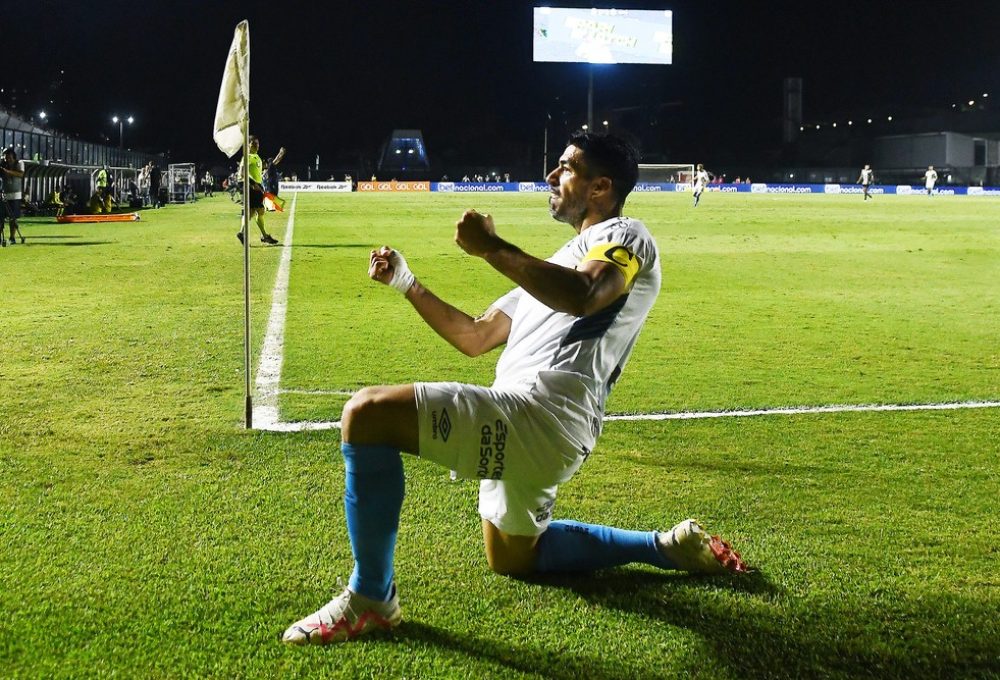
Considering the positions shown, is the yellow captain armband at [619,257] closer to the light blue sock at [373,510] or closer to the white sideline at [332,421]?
the light blue sock at [373,510]

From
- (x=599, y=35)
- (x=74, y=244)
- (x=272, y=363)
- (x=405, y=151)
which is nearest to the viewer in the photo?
(x=272, y=363)

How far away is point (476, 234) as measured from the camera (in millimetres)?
3170

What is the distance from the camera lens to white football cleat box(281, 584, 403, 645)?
3287 millimetres

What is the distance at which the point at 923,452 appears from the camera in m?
5.64

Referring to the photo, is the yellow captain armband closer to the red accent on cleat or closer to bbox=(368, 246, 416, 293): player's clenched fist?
bbox=(368, 246, 416, 293): player's clenched fist

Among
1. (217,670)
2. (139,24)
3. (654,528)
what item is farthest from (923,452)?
(139,24)

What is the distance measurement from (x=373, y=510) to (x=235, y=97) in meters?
3.31

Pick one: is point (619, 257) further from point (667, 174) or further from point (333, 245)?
point (667, 174)

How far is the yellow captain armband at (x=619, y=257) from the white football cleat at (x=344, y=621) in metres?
1.26

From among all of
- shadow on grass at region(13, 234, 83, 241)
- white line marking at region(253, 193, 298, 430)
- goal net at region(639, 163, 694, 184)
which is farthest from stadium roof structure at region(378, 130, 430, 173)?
white line marking at region(253, 193, 298, 430)

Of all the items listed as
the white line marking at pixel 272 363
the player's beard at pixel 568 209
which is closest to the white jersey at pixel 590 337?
the player's beard at pixel 568 209

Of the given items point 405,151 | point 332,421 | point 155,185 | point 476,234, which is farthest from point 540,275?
point 405,151

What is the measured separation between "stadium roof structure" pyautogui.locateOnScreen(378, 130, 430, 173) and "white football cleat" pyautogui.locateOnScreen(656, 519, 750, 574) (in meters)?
92.8

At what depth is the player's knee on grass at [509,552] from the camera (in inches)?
148
